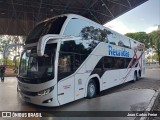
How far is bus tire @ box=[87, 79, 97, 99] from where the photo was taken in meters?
8.99

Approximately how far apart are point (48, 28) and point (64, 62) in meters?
1.57

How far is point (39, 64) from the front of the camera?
7.23 m

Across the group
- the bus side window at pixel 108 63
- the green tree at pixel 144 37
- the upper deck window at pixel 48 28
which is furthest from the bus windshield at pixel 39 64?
the green tree at pixel 144 37

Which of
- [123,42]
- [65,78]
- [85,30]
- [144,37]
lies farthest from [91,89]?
[144,37]

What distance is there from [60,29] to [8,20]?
62.2 ft

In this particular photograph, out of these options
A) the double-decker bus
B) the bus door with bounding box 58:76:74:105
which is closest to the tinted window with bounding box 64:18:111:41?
the double-decker bus

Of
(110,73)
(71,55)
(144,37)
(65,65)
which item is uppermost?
(144,37)

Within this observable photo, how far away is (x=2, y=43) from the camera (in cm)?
4138

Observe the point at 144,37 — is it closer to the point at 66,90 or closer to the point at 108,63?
the point at 108,63

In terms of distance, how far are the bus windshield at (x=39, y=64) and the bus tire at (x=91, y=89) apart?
2.72 meters

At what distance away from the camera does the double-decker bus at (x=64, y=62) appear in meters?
6.89

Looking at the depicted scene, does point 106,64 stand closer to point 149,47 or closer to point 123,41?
point 123,41

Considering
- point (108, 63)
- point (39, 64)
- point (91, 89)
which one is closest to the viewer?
point (39, 64)

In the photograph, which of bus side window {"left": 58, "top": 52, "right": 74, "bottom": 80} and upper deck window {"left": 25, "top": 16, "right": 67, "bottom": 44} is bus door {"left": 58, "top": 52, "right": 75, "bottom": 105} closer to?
bus side window {"left": 58, "top": 52, "right": 74, "bottom": 80}
